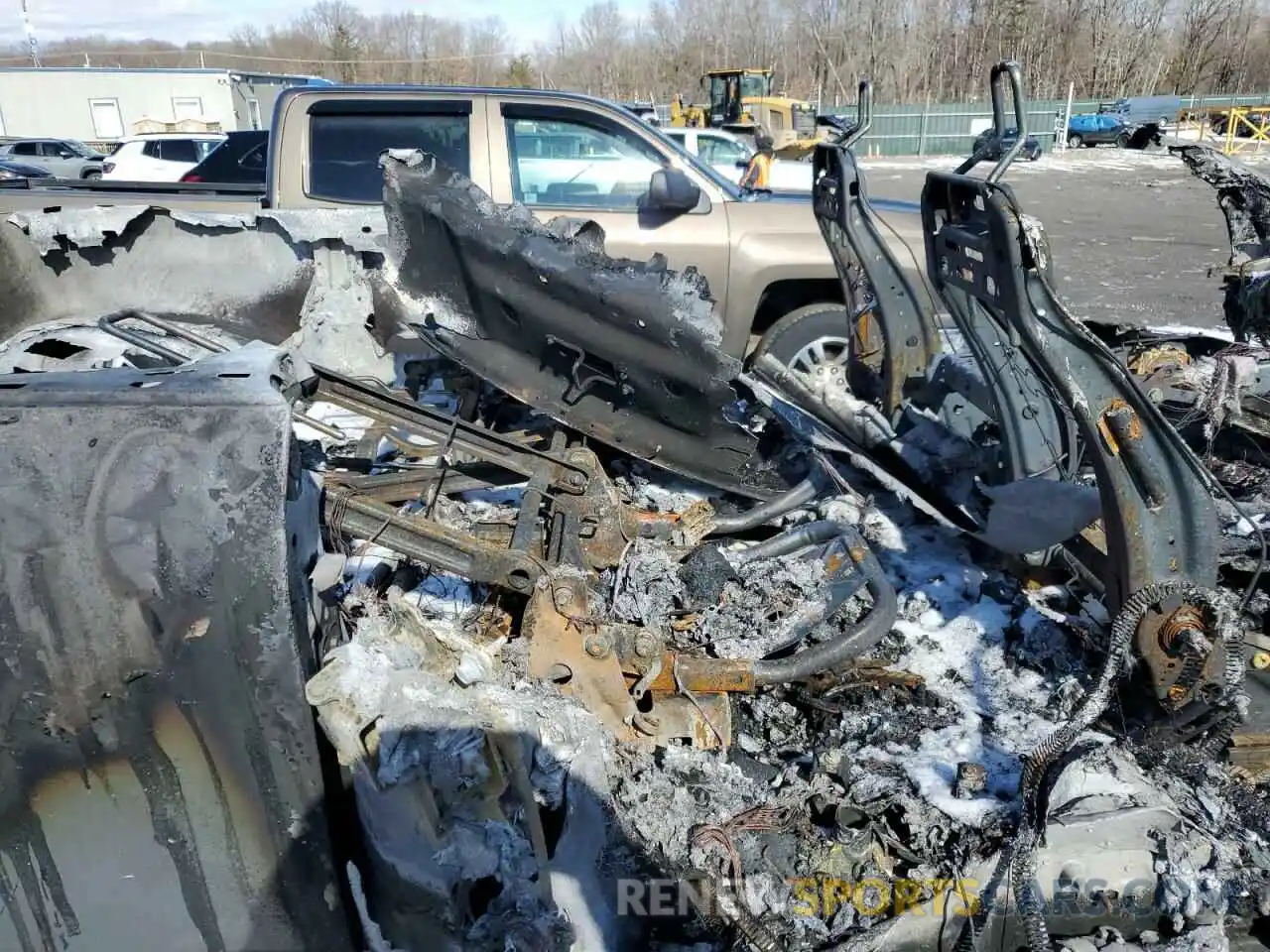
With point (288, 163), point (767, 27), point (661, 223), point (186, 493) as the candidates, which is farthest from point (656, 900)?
point (767, 27)

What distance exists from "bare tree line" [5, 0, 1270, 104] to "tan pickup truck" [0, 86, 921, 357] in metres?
45.0

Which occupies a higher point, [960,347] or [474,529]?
[960,347]

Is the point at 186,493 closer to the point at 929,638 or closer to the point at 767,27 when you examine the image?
the point at 929,638

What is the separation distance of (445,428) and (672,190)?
247 cm

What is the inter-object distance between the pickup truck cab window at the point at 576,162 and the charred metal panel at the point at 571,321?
1620 millimetres

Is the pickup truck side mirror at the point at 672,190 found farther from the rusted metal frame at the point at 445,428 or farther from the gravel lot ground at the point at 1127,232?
the gravel lot ground at the point at 1127,232

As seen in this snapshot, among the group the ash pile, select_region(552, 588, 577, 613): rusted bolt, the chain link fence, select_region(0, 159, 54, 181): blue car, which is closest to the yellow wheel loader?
the chain link fence

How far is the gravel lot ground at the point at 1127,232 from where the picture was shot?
9414 mm

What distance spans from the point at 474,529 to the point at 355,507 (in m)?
0.57

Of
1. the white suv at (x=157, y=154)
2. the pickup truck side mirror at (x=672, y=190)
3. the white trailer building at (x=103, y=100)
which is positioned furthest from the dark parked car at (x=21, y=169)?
the pickup truck side mirror at (x=672, y=190)

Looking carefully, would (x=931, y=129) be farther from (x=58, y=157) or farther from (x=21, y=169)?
(x=21, y=169)

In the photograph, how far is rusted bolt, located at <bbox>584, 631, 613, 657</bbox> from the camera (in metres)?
2.36

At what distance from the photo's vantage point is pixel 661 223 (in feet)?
17.1

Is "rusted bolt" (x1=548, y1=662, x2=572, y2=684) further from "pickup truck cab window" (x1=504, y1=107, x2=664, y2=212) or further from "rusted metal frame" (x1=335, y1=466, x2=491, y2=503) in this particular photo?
"pickup truck cab window" (x1=504, y1=107, x2=664, y2=212)
